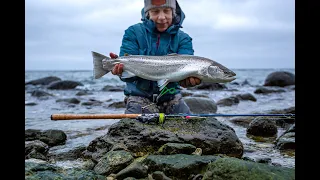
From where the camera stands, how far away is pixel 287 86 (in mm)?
25969

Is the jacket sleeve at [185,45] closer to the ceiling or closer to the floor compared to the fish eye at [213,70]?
closer to the ceiling

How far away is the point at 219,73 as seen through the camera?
503cm

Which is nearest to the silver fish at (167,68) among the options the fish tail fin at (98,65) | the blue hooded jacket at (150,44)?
the fish tail fin at (98,65)

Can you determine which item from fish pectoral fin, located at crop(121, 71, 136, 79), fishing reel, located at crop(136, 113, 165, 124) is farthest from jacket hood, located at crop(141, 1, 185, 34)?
fishing reel, located at crop(136, 113, 165, 124)

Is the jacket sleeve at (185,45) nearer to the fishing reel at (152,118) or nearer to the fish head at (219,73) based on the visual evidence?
the fish head at (219,73)

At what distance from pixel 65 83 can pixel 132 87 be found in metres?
23.3

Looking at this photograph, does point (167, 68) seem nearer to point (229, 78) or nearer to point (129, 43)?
point (229, 78)

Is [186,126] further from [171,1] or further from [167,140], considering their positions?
[171,1]

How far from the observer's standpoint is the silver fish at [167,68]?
16.5 feet

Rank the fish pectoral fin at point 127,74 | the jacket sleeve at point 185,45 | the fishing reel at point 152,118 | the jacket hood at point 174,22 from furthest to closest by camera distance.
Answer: the jacket sleeve at point 185,45, the jacket hood at point 174,22, the fish pectoral fin at point 127,74, the fishing reel at point 152,118

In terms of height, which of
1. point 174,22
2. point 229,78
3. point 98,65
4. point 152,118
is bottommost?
point 152,118

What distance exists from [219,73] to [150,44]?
5.24 ft

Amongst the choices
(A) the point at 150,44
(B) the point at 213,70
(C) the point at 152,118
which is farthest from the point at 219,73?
(A) the point at 150,44
